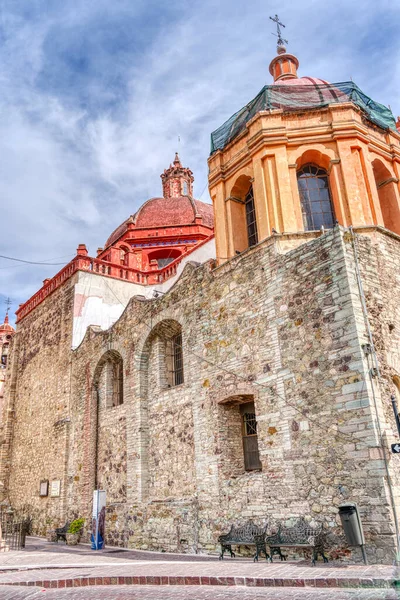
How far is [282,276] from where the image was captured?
10.6 m

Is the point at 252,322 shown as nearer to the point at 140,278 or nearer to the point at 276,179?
the point at 276,179

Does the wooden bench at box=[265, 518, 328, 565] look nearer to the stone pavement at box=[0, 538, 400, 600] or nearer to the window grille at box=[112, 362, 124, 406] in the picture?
the stone pavement at box=[0, 538, 400, 600]

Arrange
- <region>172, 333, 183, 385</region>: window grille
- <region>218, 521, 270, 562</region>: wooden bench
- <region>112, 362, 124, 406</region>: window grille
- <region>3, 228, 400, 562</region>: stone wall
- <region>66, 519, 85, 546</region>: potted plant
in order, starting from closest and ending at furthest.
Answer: <region>3, 228, 400, 562</region>: stone wall, <region>218, 521, 270, 562</region>: wooden bench, <region>172, 333, 183, 385</region>: window grille, <region>66, 519, 85, 546</region>: potted plant, <region>112, 362, 124, 406</region>: window grille

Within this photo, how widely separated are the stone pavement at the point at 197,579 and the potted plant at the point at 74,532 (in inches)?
195

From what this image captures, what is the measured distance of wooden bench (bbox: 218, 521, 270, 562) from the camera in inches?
365

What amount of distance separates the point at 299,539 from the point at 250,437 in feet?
9.23

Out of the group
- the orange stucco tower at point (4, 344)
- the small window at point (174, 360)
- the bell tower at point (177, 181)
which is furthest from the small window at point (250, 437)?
the bell tower at point (177, 181)

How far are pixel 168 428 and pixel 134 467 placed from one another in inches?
64.2

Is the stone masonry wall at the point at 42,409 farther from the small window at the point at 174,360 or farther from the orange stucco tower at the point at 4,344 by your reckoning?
the orange stucco tower at the point at 4,344

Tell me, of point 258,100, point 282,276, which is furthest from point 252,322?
point 258,100

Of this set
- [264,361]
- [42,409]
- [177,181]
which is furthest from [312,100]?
[177,181]

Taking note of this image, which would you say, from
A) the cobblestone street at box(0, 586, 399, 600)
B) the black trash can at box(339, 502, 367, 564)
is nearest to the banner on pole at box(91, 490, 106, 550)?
the cobblestone street at box(0, 586, 399, 600)

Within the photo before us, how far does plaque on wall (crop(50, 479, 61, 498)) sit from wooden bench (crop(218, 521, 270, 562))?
882 centimetres

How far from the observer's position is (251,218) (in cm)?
1320
